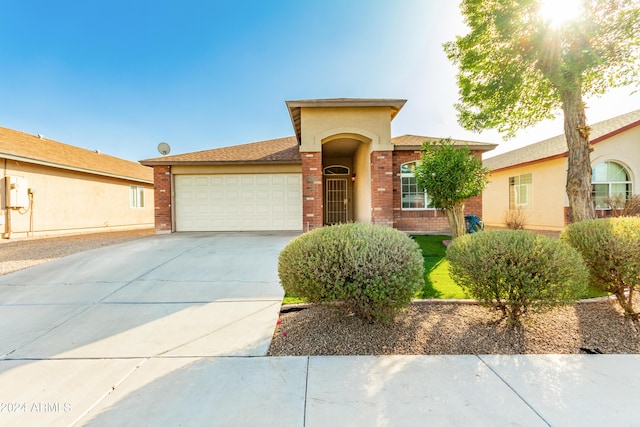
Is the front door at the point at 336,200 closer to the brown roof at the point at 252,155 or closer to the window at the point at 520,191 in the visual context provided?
the brown roof at the point at 252,155

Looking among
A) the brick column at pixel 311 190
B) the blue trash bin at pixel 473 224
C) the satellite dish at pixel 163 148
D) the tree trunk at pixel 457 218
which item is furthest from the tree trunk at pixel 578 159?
the satellite dish at pixel 163 148

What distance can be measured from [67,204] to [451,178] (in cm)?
1834

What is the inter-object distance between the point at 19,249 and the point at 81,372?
402 inches

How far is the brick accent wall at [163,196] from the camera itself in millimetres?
12008

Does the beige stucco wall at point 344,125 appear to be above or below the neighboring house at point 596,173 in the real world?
above

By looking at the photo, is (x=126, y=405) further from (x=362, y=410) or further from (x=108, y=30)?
(x=108, y=30)

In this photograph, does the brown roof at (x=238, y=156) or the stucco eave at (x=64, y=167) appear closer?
the stucco eave at (x=64, y=167)

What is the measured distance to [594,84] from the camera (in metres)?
8.29

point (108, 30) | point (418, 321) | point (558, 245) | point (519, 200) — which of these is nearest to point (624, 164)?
point (519, 200)

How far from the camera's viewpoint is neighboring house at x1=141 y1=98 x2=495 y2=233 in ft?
34.3

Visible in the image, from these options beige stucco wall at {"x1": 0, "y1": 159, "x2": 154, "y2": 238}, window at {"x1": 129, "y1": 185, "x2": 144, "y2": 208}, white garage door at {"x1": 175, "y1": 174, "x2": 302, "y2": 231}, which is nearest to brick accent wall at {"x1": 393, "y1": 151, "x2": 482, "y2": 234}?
white garage door at {"x1": 175, "y1": 174, "x2": 302, "y2": 231}

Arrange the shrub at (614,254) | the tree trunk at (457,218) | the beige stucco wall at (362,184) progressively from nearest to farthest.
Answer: the shrub at (614,254) < the tree trunk at (457,218) < the beige stucco wall at (362,184)

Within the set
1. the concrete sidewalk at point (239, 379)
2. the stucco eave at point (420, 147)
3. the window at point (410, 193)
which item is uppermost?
the stucco eave at point (420, 147)

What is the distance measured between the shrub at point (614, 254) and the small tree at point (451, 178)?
369 cm
